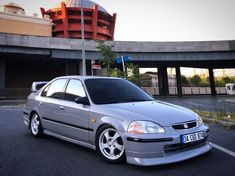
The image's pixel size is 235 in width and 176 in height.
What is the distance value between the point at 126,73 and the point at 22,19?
3855 centimetres

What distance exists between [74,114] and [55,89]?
1.15 metres

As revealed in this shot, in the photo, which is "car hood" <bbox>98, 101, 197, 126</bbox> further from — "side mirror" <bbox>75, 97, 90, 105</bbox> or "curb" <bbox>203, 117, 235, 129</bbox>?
"curb" <bbox>203, 117, 235, 129</bbox>

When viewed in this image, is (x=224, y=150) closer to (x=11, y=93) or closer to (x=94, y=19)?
(x=11, y=93)

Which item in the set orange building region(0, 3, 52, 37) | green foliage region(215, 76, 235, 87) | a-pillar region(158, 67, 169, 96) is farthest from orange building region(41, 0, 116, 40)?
green foliage region(215, 76, 235, 87)

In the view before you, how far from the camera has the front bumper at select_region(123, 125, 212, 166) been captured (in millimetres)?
2902

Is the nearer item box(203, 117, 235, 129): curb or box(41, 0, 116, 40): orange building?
box(203, 117, 235, 129): curb

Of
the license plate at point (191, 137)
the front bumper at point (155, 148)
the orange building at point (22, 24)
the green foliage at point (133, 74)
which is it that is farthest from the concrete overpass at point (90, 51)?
the license plate at point (191, 137)

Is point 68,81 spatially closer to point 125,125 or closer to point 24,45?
point 125,125

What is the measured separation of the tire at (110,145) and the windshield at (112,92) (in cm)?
59

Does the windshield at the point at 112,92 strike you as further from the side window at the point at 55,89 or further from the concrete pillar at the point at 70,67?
the concrete pillar at the point at 70,67

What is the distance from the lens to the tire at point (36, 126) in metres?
4.98

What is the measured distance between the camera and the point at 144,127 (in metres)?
3.00

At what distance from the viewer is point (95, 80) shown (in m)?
4.31

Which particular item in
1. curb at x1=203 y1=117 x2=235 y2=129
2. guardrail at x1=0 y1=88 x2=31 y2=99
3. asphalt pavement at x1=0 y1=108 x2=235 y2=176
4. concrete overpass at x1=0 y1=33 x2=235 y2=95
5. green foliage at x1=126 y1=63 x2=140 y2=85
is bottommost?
asphalt pavement at x1=0 y1=108 x2=235 y2=176
